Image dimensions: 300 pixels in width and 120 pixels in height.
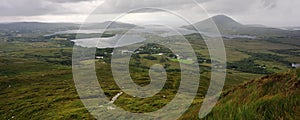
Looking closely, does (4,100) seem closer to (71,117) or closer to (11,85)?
(11,85)

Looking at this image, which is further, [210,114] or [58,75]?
[58,75]

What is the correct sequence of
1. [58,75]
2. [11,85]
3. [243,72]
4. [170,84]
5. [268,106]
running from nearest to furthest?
[268,106]
[170,84]
[11,85]
[58,75]
[243,72]

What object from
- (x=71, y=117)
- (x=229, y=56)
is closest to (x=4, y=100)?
(x=71, y=117)

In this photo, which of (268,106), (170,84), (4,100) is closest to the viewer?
(268,106)

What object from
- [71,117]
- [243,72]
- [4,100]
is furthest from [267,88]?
[243,72]

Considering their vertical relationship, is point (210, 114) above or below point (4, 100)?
above

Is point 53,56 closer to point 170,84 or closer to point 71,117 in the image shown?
point 170,84

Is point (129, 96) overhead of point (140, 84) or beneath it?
overhead

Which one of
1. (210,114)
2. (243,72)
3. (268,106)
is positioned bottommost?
(243,72)

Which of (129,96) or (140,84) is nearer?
(129,96)
